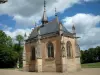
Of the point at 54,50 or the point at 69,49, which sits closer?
the point at 54,50

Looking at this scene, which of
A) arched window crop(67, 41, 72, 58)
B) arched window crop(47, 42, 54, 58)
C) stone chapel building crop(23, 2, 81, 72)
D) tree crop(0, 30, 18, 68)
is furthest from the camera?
tree crop(0, 30, 18, 68)

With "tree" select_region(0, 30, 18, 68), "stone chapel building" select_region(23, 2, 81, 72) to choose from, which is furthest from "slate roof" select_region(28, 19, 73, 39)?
"tree" select_region(0, 30, 18, 68)

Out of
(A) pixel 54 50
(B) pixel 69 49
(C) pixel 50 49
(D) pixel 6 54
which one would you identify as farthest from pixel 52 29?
(D) pixel 6 54

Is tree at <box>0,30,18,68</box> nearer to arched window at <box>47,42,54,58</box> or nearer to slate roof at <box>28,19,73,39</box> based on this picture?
slate roof at <box>28,19,73,39</box>

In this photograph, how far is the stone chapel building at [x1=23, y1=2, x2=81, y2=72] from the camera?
1111 inches

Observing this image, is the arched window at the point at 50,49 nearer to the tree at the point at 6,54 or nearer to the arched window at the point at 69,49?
the arched window at the point at 69,49

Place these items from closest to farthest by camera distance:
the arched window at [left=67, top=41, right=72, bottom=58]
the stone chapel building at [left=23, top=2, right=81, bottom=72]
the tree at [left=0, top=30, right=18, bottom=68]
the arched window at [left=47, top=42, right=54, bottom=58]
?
1. the stone chapel building at [left=23, top=2, right=81, bottom=72]
2. the arched window at [left=47, top=42, right=54, bottom=58]
3. the arched window at [left=67, top=41, right=72, bottom=58]
4. the tree at [left=0, top=30, right=18, bottom=68]

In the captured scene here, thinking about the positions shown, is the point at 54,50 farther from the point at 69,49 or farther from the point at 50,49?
the point at 69,49

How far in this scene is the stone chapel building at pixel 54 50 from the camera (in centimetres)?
2822

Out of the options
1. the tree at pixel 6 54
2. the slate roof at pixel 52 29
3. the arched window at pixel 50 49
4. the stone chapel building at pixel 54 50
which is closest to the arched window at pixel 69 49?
the stone chapel building at pixel 54 50

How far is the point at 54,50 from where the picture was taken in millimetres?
29062

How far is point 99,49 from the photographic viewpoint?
7862cm

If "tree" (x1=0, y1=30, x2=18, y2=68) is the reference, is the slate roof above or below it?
above

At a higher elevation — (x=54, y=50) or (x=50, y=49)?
(x=50, y=49)
